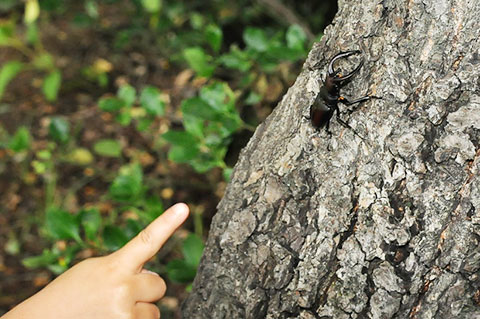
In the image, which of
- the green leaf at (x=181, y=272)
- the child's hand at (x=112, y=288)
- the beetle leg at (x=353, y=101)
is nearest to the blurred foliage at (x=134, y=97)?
the green leaf at (x=181, y=272)

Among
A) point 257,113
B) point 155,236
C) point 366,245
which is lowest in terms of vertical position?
point 155,236

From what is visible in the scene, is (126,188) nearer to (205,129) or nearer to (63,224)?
(63,224)

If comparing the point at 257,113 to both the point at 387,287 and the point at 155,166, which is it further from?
the point at 387,287

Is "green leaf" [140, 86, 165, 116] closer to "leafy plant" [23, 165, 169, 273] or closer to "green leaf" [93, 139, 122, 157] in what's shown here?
"leafy plant" [23, 165, 169, 273]

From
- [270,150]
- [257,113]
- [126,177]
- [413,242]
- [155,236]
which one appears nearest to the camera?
[413,242]

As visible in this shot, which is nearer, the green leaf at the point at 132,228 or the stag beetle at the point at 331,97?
the stag beetle at the point at 331,97

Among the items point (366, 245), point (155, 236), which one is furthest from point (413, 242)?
point (155, 236)

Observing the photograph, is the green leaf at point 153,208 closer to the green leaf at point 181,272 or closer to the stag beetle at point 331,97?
the green leaf at point 181,272

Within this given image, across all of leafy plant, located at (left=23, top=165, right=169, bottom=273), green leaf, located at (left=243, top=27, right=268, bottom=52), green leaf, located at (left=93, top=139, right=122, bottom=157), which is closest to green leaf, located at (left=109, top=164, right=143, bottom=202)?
leafy plant, located at (left=23, top=165, right=169, bottom=273)
